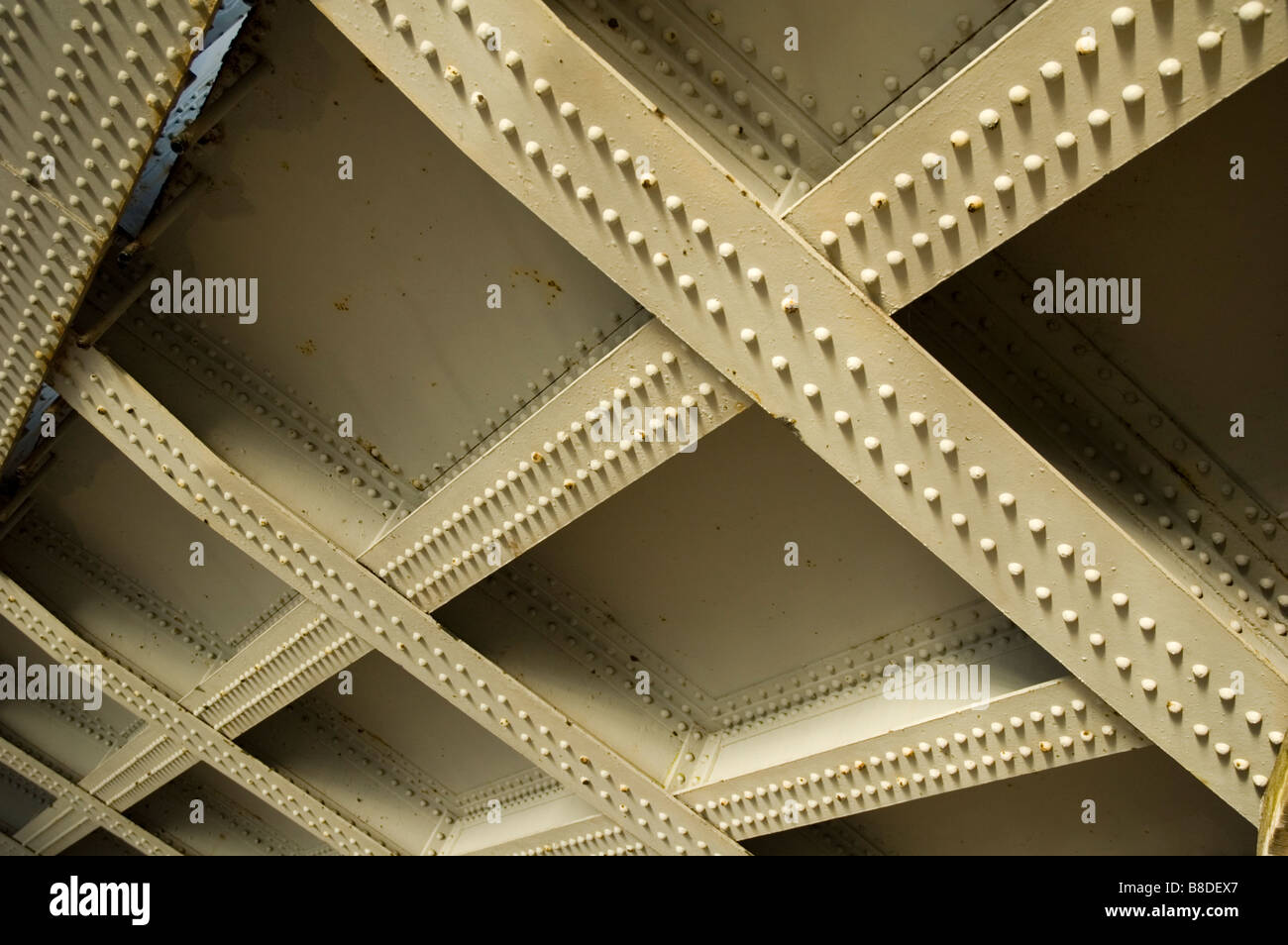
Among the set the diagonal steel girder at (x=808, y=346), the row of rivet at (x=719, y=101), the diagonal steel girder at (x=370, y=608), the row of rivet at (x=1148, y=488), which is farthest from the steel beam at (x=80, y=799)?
the row of rivet at (x=1148, y=488)

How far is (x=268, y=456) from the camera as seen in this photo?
14.4 feet

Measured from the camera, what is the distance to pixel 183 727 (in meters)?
6.16

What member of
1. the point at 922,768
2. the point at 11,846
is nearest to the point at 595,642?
the point at 922,768

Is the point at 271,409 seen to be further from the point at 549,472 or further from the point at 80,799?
the point at 80,799

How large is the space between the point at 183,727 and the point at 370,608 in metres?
2.78

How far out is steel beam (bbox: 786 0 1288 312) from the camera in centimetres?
198

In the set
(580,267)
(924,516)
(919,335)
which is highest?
(580,267)

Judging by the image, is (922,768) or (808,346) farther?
(922,768)

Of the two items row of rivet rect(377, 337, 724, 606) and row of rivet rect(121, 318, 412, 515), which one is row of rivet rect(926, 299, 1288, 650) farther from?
row of rivet rect(121, 318, 412, 515)

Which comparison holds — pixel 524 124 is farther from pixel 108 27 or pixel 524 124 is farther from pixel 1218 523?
pixel 1218 523

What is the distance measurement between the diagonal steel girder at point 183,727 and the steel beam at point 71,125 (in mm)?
2841

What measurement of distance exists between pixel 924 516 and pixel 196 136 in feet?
10.7
